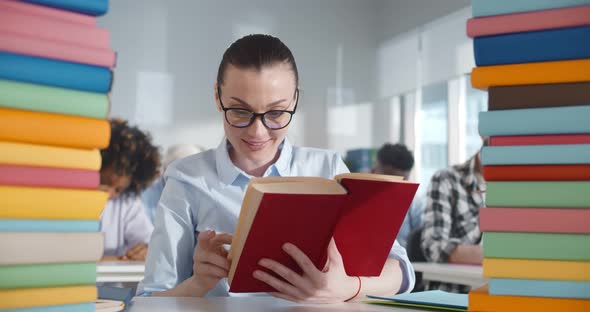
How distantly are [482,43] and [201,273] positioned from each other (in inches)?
33.6

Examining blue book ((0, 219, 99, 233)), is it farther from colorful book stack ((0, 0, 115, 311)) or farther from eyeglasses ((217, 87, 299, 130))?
eyeglasses ((217, 87, 299, 130))

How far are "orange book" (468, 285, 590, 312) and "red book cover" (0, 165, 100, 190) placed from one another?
18.8 inches

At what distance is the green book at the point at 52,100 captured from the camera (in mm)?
711

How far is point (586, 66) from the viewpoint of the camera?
2.52ft

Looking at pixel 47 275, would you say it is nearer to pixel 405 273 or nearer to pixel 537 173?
pixel 537 173

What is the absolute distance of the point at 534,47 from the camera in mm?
799

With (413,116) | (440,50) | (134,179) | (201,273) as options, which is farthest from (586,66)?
(413,116)

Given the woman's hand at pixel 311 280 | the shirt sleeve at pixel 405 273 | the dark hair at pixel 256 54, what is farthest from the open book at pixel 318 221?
the dark hair at pixel 256 54

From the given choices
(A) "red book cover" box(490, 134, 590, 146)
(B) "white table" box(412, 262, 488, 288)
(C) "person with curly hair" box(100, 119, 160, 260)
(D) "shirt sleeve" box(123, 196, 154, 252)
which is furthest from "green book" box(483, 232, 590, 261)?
(D) "shirt sleeve" box(123, 196, 154, 252)

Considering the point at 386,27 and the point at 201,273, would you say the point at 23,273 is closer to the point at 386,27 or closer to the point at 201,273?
the point at 201,273

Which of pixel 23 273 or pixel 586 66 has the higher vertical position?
pixel 586 66

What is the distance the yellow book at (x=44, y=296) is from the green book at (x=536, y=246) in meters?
0.47

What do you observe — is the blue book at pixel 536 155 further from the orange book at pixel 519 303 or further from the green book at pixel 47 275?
the green book at pixel 47 275

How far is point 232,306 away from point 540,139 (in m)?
0.75
